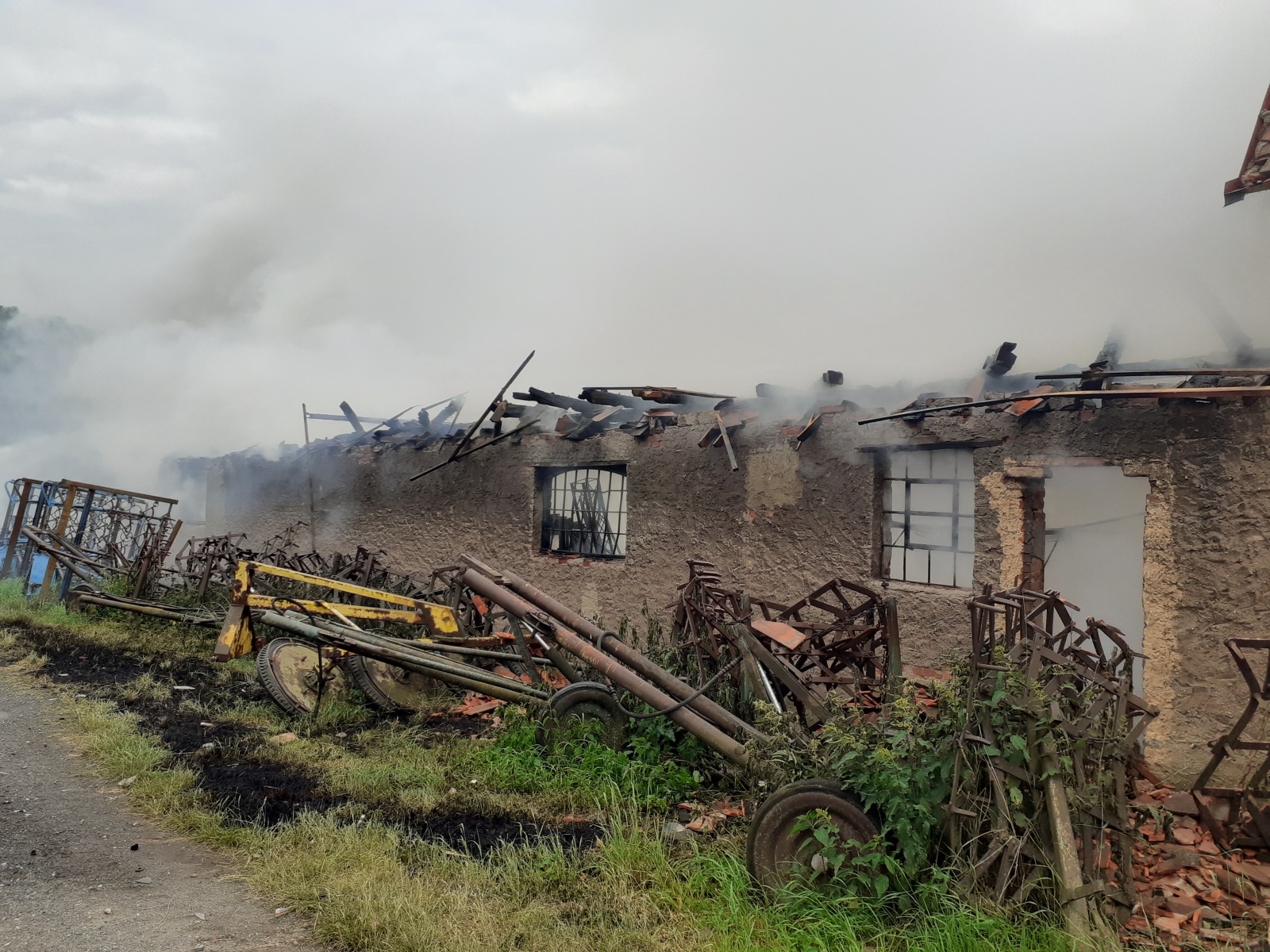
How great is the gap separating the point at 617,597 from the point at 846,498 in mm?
3228

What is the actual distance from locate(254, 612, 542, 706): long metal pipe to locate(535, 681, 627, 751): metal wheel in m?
0.37

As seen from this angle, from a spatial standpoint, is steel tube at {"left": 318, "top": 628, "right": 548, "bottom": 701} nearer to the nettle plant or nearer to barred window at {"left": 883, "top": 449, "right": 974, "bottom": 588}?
the nettle plant

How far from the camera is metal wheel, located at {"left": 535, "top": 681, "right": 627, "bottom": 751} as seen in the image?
5.83 metres

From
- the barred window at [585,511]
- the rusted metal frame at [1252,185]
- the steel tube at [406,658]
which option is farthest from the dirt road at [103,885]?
the rusted metal frame at [1252,185]

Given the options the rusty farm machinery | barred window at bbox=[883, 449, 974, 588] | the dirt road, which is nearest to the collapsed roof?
barred window at bbox=[883, 449, 974, 588]

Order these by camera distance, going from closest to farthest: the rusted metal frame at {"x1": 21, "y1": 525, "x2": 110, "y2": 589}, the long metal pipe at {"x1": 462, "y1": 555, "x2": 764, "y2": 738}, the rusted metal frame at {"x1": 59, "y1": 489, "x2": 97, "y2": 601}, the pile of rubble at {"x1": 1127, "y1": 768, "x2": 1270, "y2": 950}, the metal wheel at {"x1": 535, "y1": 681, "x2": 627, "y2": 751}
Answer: the pile of rubble at {"x1": 1127, "y1": 768, "x2": 1270, "y2": 950}
the long metal pipe at {"x1": 462, "y1": 555, "x2": 764, "y2": 738}
the metal wheel at {"x1": 535, "y1": 681, "x2": 627, "y2": 751}
the rusted metal frame at {"x1": 21, "y1": 525, "x2": 110, "y2": 589}
the rusted metal frame at {"x1": 59, "y1": 489, "x2": 97, "y2": 601}

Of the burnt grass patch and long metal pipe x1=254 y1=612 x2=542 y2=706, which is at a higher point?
long metal pipe x1=254 y1=612 x2=542 y2=706

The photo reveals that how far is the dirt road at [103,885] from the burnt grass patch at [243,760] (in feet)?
1.73

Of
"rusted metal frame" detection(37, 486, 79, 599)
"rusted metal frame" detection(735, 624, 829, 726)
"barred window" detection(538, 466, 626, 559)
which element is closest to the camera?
"rusted metal frame" detection(735, 624, 829, 726)

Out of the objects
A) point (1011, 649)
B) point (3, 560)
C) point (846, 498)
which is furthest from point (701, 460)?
point (3, 560)

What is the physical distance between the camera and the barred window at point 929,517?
7133 mm

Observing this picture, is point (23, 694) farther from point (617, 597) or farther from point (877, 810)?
point (877, 810)

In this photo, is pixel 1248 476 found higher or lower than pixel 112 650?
higher

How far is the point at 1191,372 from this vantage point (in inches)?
212
